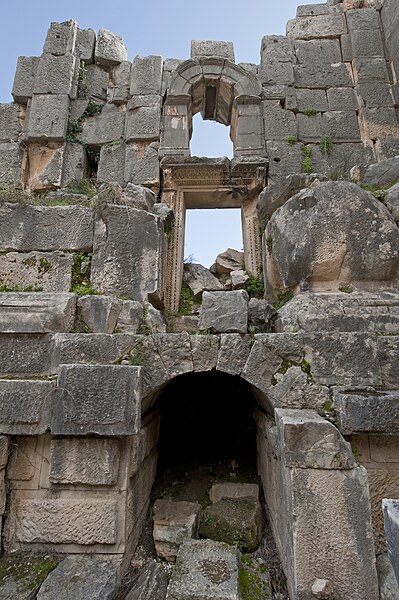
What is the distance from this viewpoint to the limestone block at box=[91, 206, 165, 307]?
3.59 meters

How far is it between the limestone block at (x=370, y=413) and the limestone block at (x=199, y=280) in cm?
314

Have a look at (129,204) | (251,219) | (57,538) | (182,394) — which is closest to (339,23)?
(251,219)

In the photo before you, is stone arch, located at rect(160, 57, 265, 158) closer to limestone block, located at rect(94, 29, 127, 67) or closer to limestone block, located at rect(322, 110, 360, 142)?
limestone block, located at rect(322, 110, 360, 142)

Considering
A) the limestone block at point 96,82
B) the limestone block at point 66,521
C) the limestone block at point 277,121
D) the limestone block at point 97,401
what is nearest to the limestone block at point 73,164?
the limestone block at point 96,82

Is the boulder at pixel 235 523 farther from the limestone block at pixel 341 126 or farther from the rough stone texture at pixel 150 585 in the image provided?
the limestone block at pixel 341 126

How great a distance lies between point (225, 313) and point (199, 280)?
2.53 meters

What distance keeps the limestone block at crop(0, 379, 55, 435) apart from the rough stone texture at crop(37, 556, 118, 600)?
3.12 feet

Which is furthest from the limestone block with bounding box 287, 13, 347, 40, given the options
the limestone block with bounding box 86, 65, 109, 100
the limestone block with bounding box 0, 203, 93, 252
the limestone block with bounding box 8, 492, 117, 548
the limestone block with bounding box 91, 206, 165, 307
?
the limestone block with bounding box 8, 492, 117, 548

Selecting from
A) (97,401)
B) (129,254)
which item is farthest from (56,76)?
(97,401)

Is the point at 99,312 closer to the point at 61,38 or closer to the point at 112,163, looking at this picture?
the point at 112,163

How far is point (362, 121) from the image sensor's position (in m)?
6.45

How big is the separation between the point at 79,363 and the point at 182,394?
10.1ft

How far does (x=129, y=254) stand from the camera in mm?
3686

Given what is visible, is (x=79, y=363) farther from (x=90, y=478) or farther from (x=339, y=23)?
(x=339, y=23)
